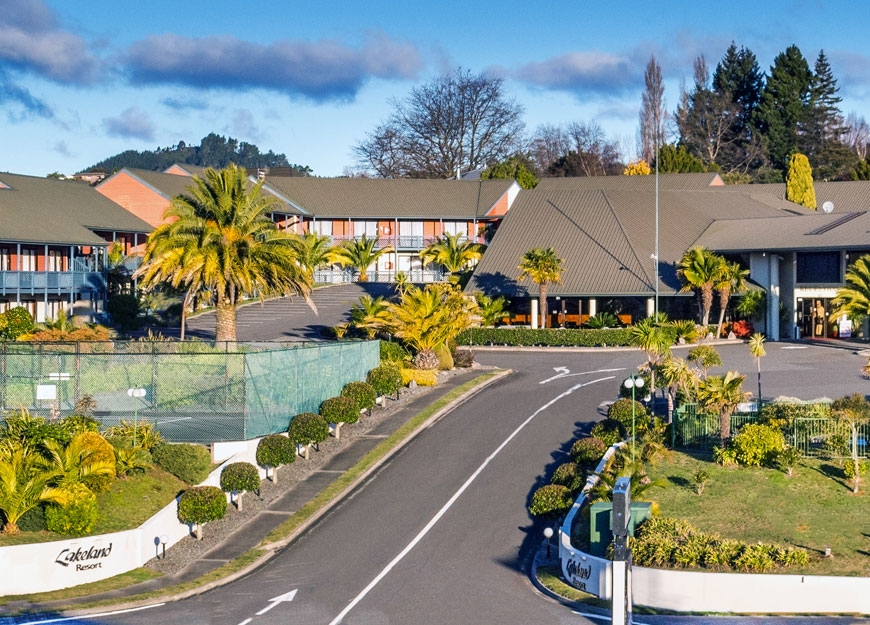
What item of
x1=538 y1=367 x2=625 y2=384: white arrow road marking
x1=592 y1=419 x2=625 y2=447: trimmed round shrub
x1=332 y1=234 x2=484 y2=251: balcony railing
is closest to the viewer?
x1=592 y1=419 x2=625 y2=447: trimmed round shrub

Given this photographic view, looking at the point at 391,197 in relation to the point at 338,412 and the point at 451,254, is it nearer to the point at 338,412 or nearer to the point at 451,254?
the point at 451,254

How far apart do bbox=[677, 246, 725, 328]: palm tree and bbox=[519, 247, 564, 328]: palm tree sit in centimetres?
692

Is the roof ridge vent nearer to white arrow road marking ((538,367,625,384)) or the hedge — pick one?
the hedge

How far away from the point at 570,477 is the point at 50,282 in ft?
116

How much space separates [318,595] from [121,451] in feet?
31.0

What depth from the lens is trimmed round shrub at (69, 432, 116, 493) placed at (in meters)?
31.8

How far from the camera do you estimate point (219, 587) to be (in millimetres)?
28203

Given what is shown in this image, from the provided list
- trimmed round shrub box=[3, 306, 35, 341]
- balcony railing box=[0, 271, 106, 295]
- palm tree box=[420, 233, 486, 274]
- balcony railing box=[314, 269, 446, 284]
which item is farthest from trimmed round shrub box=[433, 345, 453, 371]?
balcony railing box=[314, 269, 446, 284]

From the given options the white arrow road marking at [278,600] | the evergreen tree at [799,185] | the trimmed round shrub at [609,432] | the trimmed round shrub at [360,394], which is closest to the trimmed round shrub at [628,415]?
the trimmed round shrub at [609,432]

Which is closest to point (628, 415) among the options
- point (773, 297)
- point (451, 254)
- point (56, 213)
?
point (773, 297)

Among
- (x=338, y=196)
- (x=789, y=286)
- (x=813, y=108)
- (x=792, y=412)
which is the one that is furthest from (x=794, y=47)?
(x=792, y=412)

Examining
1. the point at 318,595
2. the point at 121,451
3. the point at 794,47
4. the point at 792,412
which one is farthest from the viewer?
the point at 794,47

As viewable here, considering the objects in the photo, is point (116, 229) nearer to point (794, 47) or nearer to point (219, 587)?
point (219, 587)

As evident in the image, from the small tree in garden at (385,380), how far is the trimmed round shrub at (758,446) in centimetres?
1434
